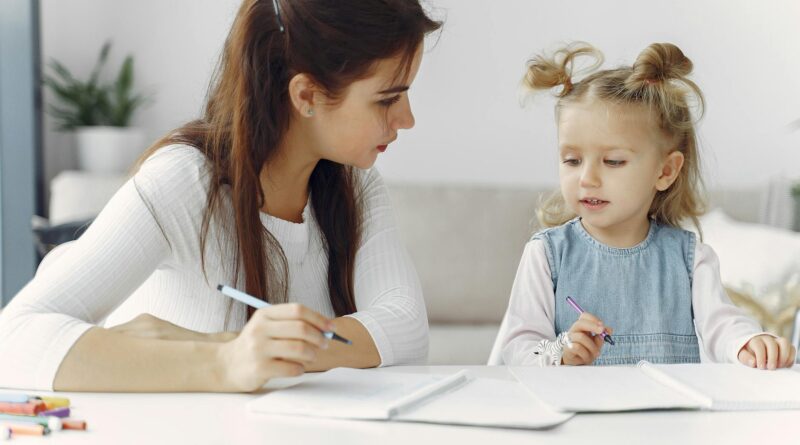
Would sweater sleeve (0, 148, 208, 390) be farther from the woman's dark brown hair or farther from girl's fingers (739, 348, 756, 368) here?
girl's fingers (739, 348, 756, 368)

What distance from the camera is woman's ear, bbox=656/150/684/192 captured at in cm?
168

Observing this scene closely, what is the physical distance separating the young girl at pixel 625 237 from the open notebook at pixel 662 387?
367mm

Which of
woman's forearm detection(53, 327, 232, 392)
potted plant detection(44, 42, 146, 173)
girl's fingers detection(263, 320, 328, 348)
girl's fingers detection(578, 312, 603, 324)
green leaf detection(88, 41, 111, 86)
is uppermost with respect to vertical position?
green leaf detection(88, 41, 111, 86)

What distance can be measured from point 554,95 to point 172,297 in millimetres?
765

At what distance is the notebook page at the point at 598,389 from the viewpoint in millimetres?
996

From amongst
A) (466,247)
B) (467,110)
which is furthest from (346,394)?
(467,110)

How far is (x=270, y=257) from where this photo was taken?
149 centimetres

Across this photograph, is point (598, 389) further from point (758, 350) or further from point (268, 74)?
point (268, 74)

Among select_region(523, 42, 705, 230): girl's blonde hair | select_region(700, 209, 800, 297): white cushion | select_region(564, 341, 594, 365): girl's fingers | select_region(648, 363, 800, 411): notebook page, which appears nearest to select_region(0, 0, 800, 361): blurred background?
select_region(700, 209, 800, 297): white cushion

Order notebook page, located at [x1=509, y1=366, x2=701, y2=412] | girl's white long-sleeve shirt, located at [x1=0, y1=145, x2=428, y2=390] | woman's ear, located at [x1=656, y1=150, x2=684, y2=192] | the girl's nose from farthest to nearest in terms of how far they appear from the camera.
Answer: woman's ear, located at [x1=656, y1=150, x2=684, y2=192]
the girl's nose
girl's white long-sleeve shirt, located at [x1=0, y1=145, x2=428, y2=390]
notebook page, located at [x1=509, y1=366, x2=701, y2=412]

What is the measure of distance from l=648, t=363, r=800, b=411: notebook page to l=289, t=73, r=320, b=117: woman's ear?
2.12 ft

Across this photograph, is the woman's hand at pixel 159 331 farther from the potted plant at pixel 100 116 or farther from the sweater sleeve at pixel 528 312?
the potted plant at pixel 100 116

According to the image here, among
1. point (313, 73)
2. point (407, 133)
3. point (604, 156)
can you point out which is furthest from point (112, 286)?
point (407, 133)

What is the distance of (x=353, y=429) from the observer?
911mm
